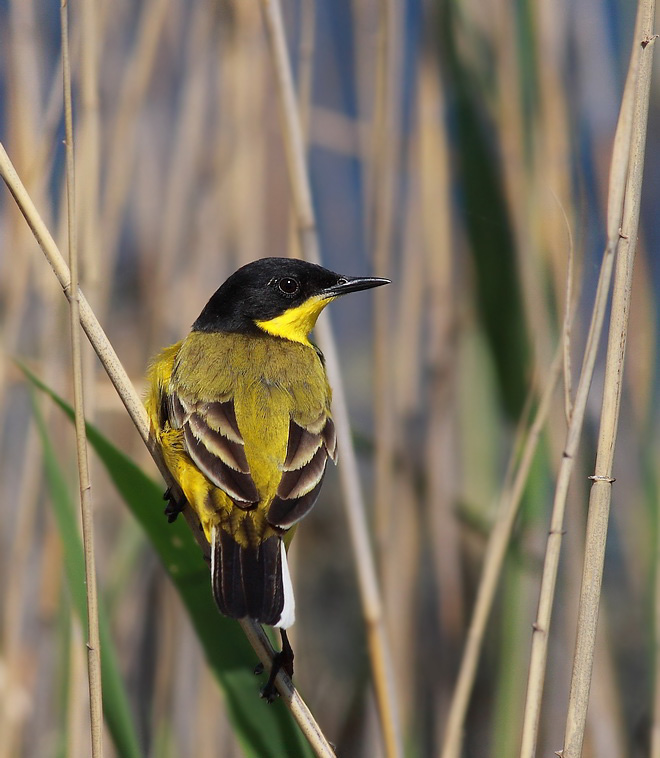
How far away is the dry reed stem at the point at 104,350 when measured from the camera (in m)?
1.65

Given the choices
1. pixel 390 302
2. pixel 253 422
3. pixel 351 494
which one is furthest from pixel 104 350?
pixel 390 302

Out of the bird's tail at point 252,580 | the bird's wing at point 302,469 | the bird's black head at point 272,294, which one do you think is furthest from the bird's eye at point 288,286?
the bird's tail at point 252,580

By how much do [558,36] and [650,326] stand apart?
1013mm

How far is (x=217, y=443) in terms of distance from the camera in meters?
1.94

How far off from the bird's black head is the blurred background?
0.68ft

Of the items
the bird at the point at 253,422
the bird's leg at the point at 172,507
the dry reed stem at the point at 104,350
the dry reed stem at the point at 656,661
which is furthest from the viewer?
the dry reed stem at the point at 656,661

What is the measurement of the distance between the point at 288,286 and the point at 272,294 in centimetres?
5

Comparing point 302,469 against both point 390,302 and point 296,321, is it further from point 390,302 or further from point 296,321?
point 390,302

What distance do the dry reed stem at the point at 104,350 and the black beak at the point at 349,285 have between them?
2.77ft

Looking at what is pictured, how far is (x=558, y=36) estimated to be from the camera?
9.35 feet

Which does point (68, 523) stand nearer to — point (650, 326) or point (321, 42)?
point (650, 326)

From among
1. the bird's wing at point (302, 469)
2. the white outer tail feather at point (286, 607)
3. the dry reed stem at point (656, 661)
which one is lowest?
the dry reed stem at point (656, 661)

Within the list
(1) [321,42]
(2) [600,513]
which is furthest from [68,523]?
(1) [321,42]

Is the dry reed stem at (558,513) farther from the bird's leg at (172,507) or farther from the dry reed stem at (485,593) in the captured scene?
the bird's leg at (172,507)
